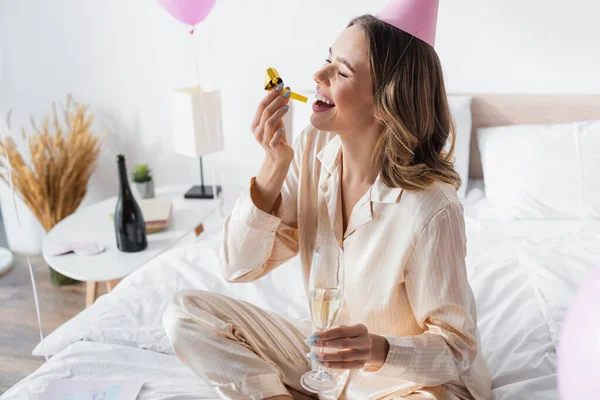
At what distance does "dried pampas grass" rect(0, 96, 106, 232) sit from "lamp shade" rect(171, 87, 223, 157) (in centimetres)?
49

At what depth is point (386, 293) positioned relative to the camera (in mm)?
1231

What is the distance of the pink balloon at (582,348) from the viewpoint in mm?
818

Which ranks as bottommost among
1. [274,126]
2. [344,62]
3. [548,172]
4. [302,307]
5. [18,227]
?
[18,227]

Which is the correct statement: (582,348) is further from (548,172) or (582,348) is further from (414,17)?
(548,172)

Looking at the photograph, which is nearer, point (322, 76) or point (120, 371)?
point (322, 76)

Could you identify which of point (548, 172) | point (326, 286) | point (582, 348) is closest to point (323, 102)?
point (326, 286)

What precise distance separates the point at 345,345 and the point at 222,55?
77.0 inches

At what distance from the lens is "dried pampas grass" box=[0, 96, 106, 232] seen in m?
2.74

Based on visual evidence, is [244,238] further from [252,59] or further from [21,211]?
[21,211]

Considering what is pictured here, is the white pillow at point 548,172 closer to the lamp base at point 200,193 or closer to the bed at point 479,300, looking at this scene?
the bed at point 479,300

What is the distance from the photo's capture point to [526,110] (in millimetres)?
2434

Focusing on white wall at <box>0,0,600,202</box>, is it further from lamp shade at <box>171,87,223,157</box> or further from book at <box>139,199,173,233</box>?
book at <box>139,199,173,233</box>

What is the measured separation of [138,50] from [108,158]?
0.57 m

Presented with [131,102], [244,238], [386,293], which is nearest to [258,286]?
[244,238]
